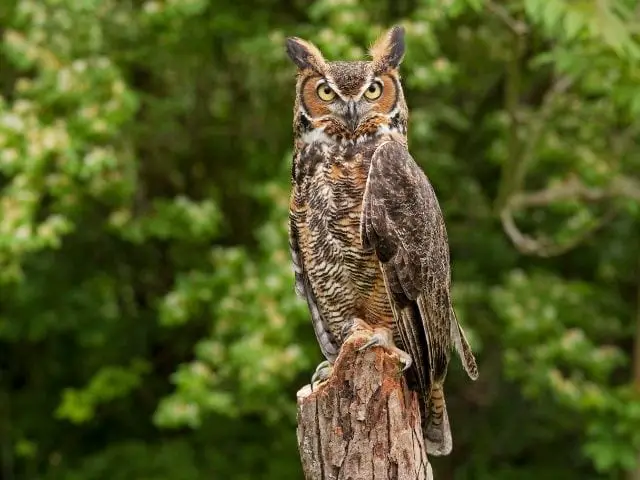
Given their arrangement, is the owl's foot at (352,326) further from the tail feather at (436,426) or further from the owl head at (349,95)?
the owl head at (349,95)

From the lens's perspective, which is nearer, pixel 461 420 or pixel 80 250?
pixel 80 250

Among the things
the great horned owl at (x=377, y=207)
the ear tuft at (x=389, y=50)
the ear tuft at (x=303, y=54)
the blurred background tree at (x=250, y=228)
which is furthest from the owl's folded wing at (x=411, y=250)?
the blurred background tree at (x=250, y=228)

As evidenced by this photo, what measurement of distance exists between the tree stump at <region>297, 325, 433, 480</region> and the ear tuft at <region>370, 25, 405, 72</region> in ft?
2.78

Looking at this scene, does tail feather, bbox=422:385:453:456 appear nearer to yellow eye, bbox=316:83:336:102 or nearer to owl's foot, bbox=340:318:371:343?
owl's foot, bbox=340:318:371:343

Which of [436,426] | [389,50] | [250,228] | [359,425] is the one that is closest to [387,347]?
[359,425]

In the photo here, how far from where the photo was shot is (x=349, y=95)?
2.88 meters

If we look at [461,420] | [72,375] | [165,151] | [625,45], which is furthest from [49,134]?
[461,420]

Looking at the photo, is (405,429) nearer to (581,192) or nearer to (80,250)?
(581,192)

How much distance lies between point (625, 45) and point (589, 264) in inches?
133

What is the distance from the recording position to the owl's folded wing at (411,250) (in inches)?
113

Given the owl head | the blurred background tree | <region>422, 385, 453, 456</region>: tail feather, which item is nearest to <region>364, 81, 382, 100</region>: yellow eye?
the owl head

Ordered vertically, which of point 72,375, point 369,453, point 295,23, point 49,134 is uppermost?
point 295,23

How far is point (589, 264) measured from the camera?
7.22 metres

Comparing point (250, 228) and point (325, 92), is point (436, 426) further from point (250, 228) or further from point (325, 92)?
point (250, 228)
